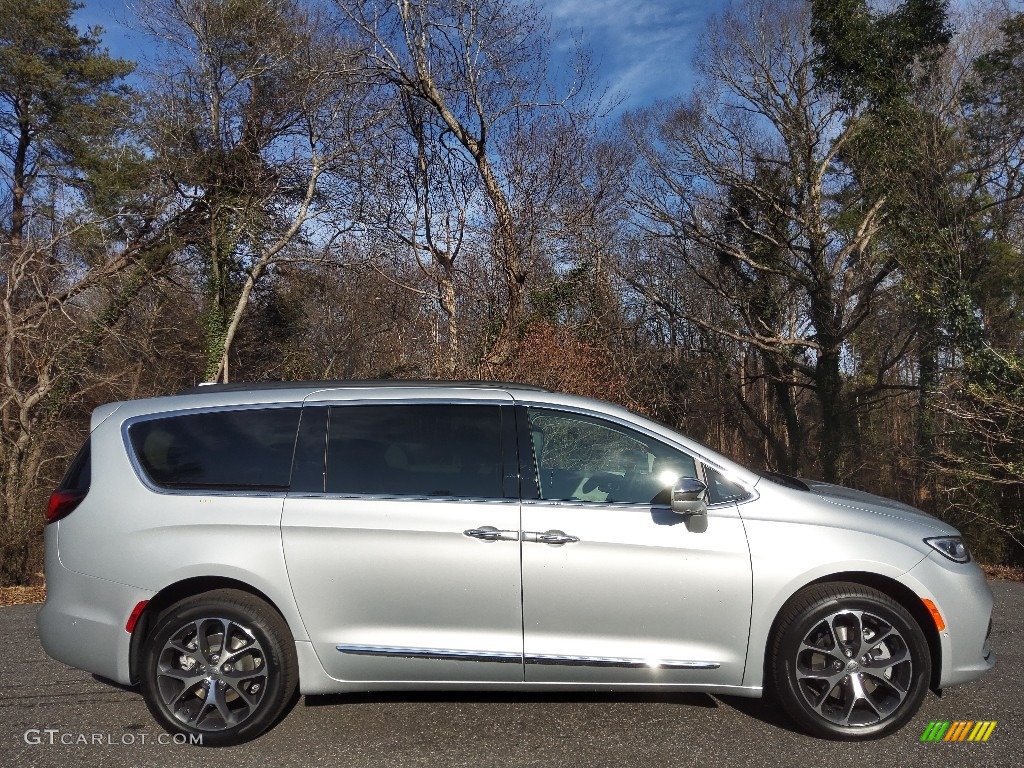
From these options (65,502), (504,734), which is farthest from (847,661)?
(65,502)

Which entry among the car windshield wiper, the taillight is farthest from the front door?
the taillight

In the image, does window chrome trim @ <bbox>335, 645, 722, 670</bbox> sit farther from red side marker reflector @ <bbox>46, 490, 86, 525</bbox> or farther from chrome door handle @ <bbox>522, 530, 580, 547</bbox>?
red side marker reflector @ <bbox>46, 490, 86, 525</bbox>

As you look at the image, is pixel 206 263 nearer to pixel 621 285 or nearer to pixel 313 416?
pixel 621 285

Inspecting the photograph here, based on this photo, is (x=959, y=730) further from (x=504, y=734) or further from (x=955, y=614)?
(x=504, y=734)

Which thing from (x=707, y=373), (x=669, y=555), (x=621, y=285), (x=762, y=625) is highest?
(x=621, y=285)

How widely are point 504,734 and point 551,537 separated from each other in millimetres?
1052

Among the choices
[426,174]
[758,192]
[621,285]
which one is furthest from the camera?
[758,192]

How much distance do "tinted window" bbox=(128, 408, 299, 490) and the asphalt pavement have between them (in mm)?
1313

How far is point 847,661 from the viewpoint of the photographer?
13.1 ft

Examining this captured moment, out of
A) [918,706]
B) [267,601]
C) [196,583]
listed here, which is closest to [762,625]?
[918,706]

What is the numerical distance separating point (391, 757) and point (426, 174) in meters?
15.7

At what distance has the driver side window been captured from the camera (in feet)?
13.7

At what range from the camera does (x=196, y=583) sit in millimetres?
4145

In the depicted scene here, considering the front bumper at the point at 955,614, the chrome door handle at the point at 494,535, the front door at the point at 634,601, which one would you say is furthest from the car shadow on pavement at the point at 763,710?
the chrome door handle at the point at 494,535
